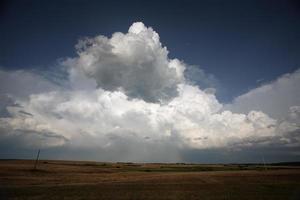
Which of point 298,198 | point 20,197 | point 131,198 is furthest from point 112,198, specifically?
point 298,198

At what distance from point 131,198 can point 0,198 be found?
1400 centimetres

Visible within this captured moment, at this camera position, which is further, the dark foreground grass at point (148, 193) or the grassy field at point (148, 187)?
the grassy field at point (148, 187)

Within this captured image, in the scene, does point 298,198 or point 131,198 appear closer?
point 298,198

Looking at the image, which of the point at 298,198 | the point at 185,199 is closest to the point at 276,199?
the point at 298,198

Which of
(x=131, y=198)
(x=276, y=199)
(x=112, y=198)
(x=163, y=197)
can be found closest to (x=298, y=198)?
(x=276, y=199)

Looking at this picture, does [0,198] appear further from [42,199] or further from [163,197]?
[163,197]

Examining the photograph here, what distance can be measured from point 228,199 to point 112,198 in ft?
43.0

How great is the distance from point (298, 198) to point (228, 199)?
7135 mm

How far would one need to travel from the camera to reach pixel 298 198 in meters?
28.6

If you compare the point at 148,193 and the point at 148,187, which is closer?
the point at 148,193

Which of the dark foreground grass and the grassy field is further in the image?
the grassy field

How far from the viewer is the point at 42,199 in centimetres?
2959

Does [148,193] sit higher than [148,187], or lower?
lower

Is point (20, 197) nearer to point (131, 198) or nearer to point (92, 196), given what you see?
point (92, 196)
